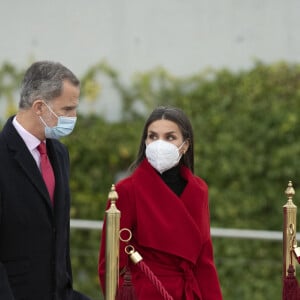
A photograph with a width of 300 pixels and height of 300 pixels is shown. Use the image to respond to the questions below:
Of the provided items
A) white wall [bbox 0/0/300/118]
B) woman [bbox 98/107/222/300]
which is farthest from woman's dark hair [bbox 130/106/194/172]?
white wall [bbox 0/0/300/118]

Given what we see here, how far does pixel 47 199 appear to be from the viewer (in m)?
4.68

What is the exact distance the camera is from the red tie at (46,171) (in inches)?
190

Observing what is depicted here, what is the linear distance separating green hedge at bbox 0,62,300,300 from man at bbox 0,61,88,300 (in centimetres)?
399

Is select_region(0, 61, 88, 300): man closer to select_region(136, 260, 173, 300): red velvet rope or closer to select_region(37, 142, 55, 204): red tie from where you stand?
select_region(37, 142, 55, 204): red tie

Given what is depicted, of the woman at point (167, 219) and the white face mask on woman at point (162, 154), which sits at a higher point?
the white face mask on woman at point (162, 154)

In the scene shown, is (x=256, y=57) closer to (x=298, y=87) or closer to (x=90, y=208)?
(x=298, y=87)

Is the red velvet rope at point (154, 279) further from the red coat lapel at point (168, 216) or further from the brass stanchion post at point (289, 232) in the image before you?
the brass stanchion post at point (289, 232)

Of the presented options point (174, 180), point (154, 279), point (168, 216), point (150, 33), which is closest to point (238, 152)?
point (150, 33)

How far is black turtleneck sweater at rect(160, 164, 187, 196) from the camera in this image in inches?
213

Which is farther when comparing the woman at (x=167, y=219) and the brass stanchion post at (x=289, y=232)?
the brass stanchion post at (x=289, y=232)

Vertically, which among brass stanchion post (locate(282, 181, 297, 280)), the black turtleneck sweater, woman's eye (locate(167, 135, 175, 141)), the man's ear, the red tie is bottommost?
brass stanchion post (locate(282, 181, 297, 280))

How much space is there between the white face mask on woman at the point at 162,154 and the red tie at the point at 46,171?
58 centimetres

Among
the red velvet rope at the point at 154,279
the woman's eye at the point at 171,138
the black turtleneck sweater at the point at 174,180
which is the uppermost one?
the woman's eye at the point at 171,138

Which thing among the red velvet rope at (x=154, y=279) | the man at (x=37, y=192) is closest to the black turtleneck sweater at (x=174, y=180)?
the red velvet rope at (x=154, y=279)
